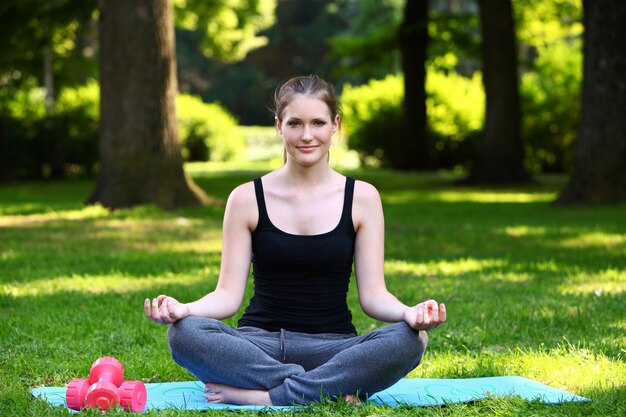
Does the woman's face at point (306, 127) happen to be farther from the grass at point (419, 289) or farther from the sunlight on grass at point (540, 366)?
the sunlight on grass at point (540, 366)

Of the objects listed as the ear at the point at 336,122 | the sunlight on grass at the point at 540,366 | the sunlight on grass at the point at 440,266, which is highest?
the ear at the point at 336,122

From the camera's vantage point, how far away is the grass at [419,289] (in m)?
4.98

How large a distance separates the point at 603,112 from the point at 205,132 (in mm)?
17720

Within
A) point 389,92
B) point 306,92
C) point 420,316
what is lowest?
point 420,316

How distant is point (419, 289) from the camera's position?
25.0 feet

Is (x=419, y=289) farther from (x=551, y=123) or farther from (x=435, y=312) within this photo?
(x=551, y=123)

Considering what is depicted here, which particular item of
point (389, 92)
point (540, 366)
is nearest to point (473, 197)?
point (389, 92)

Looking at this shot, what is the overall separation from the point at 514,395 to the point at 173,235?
23.1 ft

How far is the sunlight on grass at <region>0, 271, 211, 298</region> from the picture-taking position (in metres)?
7.45

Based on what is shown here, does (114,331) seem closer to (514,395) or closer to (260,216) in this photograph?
(260,216)

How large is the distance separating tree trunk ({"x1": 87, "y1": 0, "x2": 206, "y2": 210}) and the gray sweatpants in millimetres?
9049

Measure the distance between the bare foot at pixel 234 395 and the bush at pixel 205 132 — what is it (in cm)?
2480

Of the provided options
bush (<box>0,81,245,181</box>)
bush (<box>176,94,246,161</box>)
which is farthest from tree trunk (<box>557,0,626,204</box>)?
bush (<box>176,94,246,161</box>)

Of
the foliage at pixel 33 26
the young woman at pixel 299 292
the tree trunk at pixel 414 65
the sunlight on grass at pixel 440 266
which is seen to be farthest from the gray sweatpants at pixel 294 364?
the tree trunk at pixel 414 65
